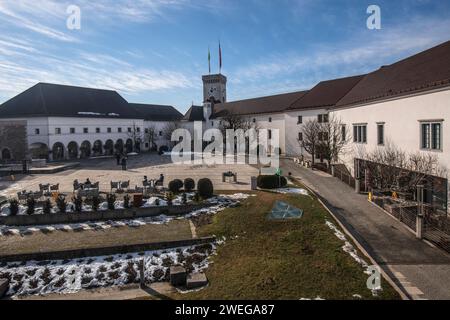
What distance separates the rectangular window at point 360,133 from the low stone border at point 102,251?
18615 mm

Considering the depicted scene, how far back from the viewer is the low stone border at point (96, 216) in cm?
1652

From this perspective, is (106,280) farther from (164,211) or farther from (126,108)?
(126,108)

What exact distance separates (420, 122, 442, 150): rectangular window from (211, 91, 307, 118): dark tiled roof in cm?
3055

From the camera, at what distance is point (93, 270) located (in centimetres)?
1168

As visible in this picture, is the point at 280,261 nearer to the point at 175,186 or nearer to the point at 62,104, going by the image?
the point at 175,186

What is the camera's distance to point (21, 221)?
1652cm

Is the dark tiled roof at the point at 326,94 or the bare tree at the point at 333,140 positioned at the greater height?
the dark tiled roof at the point at 326,94

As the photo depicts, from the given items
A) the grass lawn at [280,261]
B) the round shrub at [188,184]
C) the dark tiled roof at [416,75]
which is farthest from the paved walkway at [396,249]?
the round shrub at [188,184]

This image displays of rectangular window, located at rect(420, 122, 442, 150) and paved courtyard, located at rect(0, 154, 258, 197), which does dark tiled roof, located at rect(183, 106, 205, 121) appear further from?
rectangular window, located at rect(420, 122, 442, 150)

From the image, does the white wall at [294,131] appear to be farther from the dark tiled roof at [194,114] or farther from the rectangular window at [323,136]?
the dark tiled roof at [194,114]

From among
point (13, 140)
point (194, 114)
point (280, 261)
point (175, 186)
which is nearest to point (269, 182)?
point (175, 186)

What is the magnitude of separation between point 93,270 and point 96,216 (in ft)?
19.5

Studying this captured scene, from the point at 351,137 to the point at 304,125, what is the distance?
1250 centimetres

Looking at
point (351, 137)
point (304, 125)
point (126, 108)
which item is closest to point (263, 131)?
point (304, 125)
